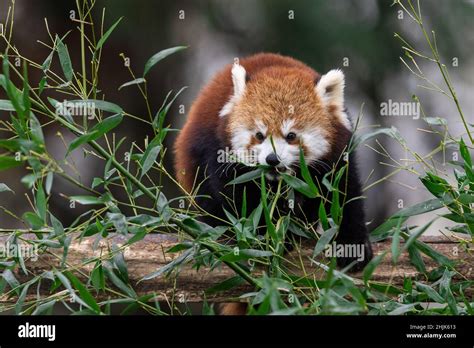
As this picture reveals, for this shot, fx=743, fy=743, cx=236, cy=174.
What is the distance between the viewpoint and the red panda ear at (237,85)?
3271mm

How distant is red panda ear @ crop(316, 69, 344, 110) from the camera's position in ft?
10.8

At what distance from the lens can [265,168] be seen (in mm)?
2598

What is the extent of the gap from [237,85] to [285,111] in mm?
249

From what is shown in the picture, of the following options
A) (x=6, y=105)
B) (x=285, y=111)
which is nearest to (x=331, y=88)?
(x=285, y=111)

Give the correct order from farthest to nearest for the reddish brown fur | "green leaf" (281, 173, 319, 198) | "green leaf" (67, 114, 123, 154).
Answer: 1. the reddish brown fur
2. "green leaf" (281, 173, 319, 198)
3. "green leaf" (67, 114, 123, 154)

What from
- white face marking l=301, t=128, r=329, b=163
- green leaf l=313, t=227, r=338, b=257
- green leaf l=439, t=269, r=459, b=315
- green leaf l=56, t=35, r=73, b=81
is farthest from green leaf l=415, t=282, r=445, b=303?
green leaf l=56, t=35, r=73, b=81

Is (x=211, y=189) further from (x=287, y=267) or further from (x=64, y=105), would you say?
(x=64, y=105)

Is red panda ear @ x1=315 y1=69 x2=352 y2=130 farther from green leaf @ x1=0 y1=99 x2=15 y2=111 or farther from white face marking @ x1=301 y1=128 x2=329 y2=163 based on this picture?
green leaf @ x1=0 y1=99 x2=15 y2=111

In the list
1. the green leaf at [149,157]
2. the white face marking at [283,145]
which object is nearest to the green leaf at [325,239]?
the green leaf at [149,157]

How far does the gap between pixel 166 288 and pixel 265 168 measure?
0.62 meters

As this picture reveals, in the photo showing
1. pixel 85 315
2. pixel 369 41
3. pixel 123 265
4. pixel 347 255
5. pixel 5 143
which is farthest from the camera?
pixel 369 41

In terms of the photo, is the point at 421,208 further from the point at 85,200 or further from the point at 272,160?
the point at 85,200

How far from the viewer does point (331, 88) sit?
3.32 m

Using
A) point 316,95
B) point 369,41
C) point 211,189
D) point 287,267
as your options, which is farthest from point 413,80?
point 287,267
